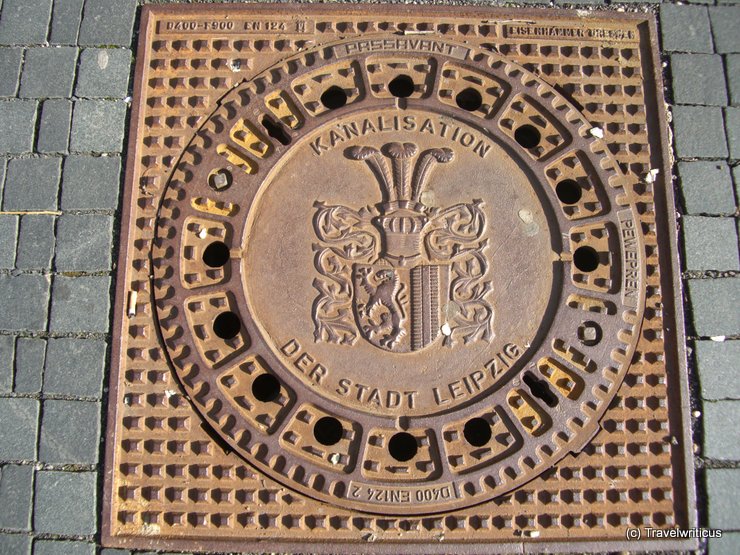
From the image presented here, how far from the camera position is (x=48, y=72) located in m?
2.88

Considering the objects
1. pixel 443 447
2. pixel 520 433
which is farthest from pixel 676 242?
pixel 443 447

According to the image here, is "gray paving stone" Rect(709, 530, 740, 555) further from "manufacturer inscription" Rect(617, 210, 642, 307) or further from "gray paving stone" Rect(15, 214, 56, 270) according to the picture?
"gray paving stone" Rect(15, 214, 56, 270)

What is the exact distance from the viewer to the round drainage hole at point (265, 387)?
8.85 ft

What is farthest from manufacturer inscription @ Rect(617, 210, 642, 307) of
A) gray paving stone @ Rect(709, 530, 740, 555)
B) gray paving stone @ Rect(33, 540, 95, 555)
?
gray paving stone @ Rect(33, 540, 95, 555)

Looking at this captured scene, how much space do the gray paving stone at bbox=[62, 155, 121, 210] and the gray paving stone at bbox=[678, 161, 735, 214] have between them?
276 centimetres

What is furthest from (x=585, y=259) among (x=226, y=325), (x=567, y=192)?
(x=226, y=325)

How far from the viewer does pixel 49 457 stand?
8.32 ft

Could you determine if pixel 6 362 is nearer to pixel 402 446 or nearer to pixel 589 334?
pixel 402 446

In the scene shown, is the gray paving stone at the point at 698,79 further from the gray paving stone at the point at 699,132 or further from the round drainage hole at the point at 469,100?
the round drainage hole at the point at 469,100

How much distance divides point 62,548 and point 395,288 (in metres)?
1.84

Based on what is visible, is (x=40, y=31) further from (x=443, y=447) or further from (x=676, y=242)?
(x=676, y=242)

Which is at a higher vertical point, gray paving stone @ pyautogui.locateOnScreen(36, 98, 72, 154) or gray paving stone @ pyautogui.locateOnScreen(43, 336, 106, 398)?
gray paving stone @ pyautogui.locateOnScreen(36, 98, 72, 154)

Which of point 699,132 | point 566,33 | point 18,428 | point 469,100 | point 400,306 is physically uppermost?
point 566,33

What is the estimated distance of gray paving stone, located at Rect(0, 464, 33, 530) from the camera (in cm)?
248
